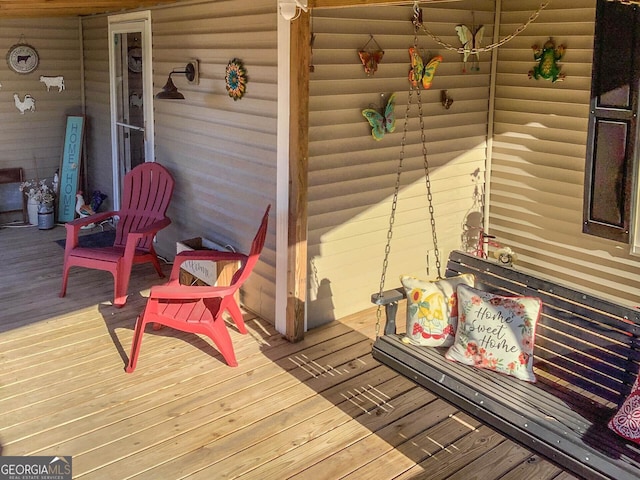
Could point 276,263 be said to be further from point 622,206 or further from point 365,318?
point 622,206

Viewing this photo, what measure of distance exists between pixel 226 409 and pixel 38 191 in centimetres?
444

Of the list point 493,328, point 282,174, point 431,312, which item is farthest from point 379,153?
Answer: point 493,328

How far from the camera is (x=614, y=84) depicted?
352 centimetres

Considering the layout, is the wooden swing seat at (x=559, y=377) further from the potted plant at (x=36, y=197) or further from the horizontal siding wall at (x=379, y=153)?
the potted plant at (x=36, y=197)

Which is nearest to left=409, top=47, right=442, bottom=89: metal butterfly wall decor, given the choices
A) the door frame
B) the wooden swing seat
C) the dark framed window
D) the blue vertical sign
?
the dark framed window

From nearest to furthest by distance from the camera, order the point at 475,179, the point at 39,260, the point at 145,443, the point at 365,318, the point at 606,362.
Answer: the point at 606,362 → the point at 145,443 → the point at 365,318 → the point at 475,179 → the point at 39,260

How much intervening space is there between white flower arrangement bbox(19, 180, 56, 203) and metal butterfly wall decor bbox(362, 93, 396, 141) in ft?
13.0

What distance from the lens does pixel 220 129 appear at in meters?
4.94

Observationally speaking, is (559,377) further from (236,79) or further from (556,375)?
(236,79)

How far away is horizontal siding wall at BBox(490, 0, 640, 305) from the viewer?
15.2 feet

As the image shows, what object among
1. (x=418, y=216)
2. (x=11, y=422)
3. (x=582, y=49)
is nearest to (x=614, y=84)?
(x=582, y=49)

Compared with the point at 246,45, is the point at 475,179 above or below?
below

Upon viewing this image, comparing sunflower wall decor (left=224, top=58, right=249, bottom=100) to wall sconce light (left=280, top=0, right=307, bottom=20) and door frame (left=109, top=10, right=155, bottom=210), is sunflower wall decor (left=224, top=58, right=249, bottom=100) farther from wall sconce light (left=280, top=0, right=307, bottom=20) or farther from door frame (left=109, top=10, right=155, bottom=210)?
door frame (left=109, top=10, right=155, bottom=210)

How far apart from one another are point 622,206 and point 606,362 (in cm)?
109
